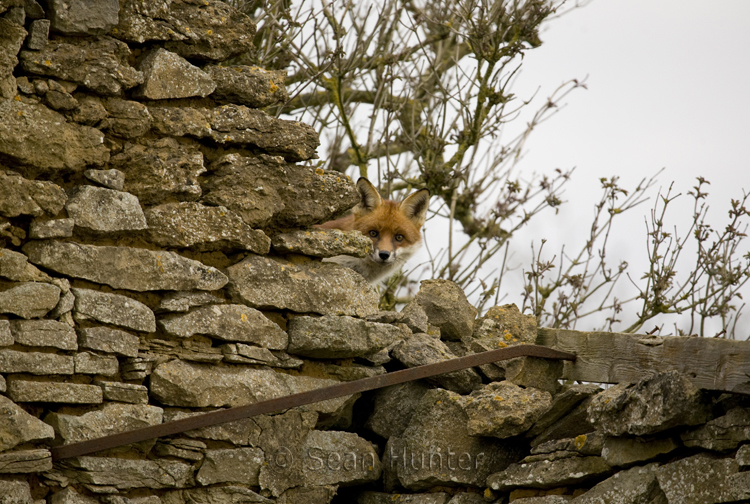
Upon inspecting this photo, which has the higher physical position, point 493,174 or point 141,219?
point 493,174

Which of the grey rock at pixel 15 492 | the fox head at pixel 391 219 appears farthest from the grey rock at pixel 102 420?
the fox head at pixel 391 219

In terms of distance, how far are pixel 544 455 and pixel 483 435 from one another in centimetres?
36

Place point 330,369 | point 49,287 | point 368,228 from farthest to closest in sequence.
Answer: point 368,228 < point 330,369 < point 49,287

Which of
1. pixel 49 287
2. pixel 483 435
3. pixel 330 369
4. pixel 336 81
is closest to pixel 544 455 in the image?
pixel 483 435

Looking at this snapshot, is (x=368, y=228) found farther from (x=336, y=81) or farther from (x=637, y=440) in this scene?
(x=637, y=440)

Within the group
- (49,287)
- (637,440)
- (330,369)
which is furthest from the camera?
(330,369)

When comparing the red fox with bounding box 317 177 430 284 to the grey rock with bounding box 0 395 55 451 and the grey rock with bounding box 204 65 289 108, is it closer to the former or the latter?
the grey rock with bounding box 204 65 289 108

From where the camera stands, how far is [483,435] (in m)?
4.00

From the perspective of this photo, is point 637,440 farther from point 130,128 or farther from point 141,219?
point 130,128

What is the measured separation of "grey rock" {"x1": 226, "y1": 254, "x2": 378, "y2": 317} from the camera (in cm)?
384

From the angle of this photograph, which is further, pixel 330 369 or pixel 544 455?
pixel 330 369

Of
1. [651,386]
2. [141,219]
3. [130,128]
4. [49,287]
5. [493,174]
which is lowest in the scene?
[651,386]

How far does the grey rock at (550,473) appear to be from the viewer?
141 inches

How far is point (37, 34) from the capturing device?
129 inches
